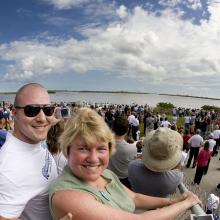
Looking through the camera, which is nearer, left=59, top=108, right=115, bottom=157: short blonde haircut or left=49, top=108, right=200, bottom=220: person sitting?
left=49, top=108, right=200, bottom=220: person sitting

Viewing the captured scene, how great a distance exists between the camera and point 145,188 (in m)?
2.90

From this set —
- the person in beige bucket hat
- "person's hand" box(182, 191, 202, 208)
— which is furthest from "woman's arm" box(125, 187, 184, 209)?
the person in beige bucket hat

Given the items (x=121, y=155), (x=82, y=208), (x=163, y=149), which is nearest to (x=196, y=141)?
(x=121, y=155)

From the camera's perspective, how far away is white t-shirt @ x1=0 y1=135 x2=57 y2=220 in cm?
174

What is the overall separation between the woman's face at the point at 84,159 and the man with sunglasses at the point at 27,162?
344 mm

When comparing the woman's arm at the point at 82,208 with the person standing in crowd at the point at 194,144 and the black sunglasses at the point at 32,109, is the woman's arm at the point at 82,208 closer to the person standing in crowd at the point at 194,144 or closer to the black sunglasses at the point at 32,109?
the black sunglasses at the point at 32,109

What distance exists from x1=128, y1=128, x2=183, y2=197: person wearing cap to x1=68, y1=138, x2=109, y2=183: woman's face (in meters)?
0.92

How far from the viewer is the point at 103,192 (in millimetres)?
1758

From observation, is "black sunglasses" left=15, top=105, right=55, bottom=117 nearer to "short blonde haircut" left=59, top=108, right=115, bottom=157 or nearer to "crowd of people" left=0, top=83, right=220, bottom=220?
"crowd of people" left=0, top=83, right=220, bottom=220

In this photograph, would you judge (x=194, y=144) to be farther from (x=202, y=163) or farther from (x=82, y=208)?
(x=82, y=208)

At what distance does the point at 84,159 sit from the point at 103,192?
0.79 feet

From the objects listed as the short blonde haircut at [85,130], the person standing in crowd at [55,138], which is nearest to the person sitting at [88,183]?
the short blonde haircut at [85,130]

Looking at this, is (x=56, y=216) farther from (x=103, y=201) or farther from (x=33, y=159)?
(x=33, y=159)

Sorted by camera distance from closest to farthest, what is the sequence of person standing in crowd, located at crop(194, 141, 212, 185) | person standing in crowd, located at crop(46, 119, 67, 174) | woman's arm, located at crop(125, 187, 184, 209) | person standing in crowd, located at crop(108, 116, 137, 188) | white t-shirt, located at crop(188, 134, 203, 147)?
woman's arm, located at crop(125, 187, 184, 209)
person standing in crowd, located at crop(46, 119, 67, 174)
person standing in crowd, located at crop(108, 116, 137, 188)
person standing in crowd, located at crop(194, 141, 212, 185)
white t-shirt, located at crop(188, 134, 203, 147)
